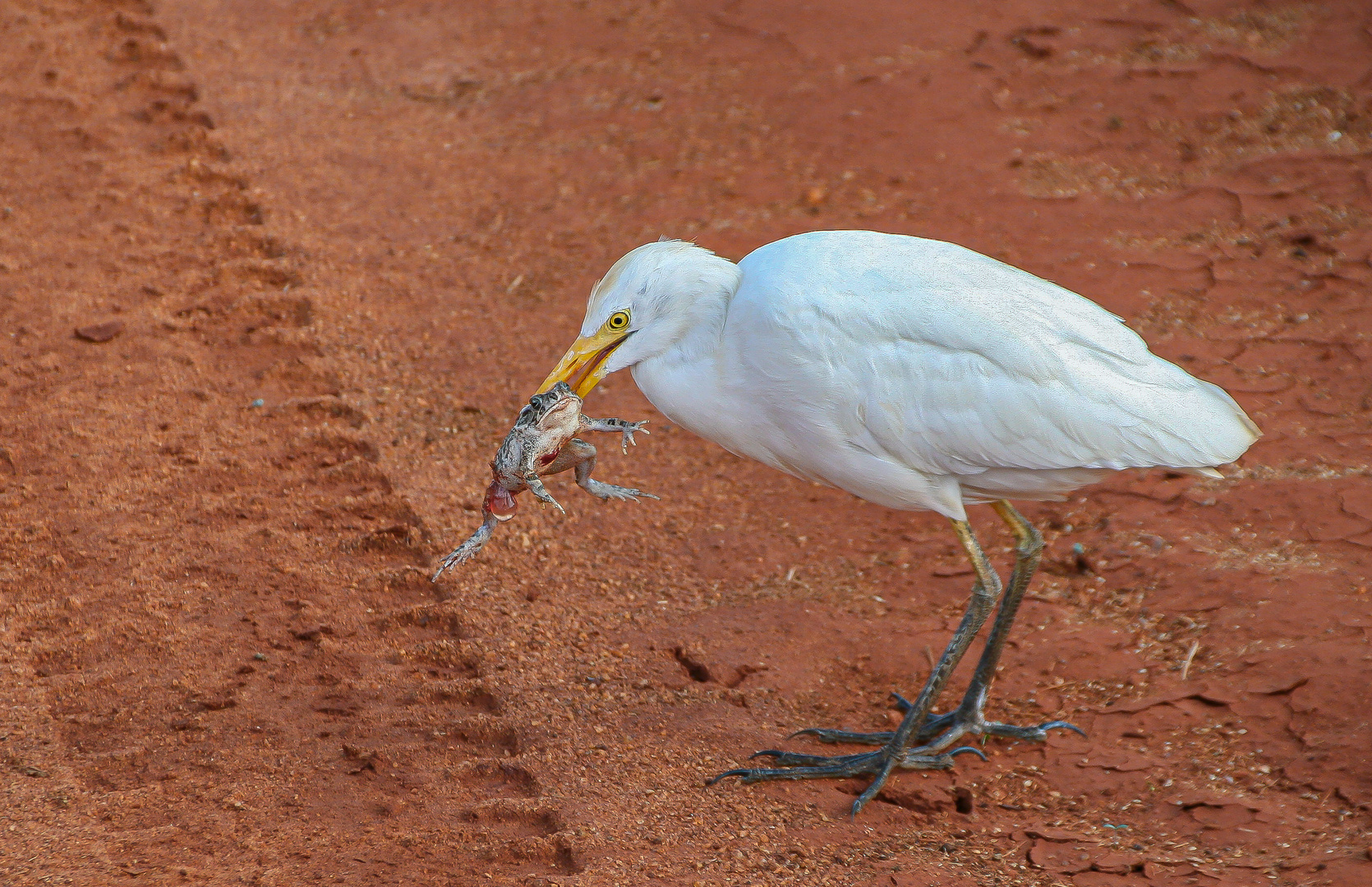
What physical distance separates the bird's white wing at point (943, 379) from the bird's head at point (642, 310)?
0.42 feet

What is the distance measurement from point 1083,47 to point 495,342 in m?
4.83

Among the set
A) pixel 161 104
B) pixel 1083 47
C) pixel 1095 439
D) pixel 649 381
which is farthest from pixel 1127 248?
pixel 161 104

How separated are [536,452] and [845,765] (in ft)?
5.32

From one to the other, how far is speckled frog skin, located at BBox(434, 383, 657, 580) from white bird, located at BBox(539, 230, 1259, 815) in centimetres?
22

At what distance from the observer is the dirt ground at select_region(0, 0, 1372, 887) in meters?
3.95

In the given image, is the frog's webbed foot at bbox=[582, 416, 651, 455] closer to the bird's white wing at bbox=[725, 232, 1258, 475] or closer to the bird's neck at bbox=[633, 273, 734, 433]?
the bird's neck at bbox=[633, 273, 734, 433]

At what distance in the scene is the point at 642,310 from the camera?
164 inches

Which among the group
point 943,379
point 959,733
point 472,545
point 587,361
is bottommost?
point 959,733

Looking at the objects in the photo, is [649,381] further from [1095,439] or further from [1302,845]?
[1302,845]

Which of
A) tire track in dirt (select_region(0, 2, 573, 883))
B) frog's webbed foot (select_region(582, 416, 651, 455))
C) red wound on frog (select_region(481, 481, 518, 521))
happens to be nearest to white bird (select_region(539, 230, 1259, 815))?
frog's webbed foot (select_region(582, 416, 651, 455))

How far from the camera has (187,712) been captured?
420 cm

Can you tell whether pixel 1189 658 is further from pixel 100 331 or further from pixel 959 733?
pixel 100 331

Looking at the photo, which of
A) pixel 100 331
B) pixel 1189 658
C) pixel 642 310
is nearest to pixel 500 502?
pixel 642 310

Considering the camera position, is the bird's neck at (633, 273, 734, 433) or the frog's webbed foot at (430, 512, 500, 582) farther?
the bird's neck at (633, 273, 734, 433)
